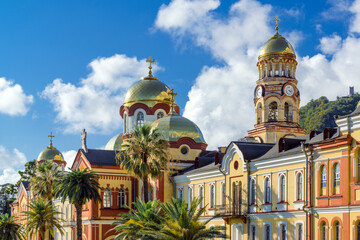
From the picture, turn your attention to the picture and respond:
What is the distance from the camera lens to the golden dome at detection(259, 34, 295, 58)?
6475cm

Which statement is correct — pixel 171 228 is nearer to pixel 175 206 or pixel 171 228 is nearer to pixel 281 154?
pixel 175 206

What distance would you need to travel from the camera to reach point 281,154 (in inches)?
1722

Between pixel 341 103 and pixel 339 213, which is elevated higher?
pixel 341 103

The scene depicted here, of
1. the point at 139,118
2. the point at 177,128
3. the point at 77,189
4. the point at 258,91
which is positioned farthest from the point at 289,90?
the point at 77,189

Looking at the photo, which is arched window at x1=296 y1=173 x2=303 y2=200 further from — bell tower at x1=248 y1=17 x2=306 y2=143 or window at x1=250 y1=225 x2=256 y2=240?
bell tower at x1=248 y1=17 x2=306 y2=143

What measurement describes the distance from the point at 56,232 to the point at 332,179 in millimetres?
48188

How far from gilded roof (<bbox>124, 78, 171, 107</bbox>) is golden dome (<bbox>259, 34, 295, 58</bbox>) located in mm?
11987

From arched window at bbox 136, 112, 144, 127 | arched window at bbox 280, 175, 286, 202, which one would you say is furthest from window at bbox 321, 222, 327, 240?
arched window at bbox 136, 112, 144, 127

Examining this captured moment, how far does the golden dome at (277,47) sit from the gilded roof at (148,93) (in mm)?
11987

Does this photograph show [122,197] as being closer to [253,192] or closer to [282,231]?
[253,192]

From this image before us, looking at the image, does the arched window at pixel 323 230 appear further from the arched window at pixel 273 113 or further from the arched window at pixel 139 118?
the arched window at pixel 139 118

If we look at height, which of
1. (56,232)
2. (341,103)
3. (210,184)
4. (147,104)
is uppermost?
(341,103)

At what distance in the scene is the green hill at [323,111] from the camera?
413 feet

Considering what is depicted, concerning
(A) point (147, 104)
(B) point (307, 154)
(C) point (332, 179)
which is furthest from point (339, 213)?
(A) point (147, 104)
